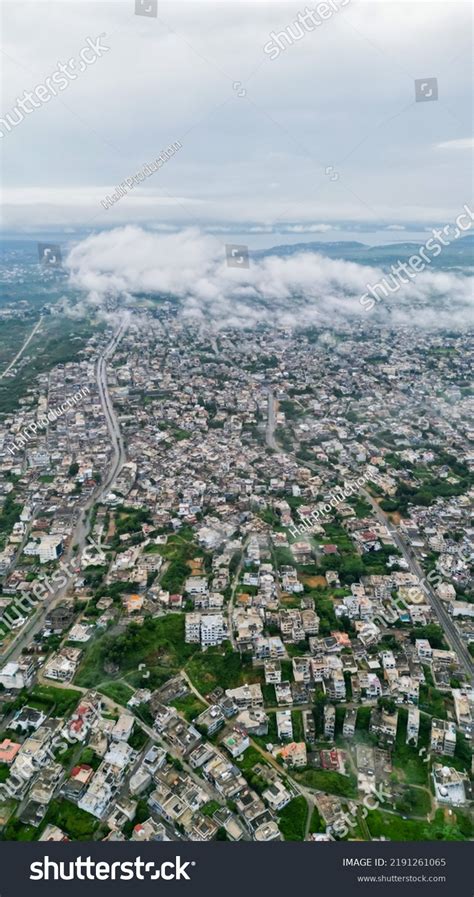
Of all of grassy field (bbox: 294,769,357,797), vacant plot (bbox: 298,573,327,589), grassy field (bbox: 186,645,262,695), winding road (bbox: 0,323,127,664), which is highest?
winding road (bbox: 0,323,127,664)

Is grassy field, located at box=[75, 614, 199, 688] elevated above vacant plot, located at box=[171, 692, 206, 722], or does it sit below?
above

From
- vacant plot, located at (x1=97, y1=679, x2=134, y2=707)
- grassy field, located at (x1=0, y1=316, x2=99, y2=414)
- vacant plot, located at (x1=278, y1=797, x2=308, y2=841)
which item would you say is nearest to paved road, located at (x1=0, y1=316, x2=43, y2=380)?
grassy field, located at (x1=0, y1=316, x2=99, y2=414)

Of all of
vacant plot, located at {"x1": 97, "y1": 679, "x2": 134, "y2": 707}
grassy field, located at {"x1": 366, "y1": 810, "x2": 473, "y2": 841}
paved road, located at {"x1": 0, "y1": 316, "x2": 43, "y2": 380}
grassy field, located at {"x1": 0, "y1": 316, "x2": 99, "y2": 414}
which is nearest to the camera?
grassy field, located at {"x1": 366, "y1": 810, "x2": 473, "y2": 841}

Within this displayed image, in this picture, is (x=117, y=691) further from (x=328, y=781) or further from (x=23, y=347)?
(x=23, y=347)

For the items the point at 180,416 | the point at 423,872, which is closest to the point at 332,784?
the point at 423,872

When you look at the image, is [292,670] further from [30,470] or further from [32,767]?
[30,470]

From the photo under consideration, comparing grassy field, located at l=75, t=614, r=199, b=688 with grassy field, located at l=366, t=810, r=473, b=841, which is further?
grassy field, located at l=75, t=614, r=199, b=688

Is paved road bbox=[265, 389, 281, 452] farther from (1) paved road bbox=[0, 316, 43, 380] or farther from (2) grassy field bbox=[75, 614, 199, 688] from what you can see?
(1) paved road bbox=[0, 316, 43, 380]

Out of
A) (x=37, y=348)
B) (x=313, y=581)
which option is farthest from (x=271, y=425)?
(x=37, y=348)
